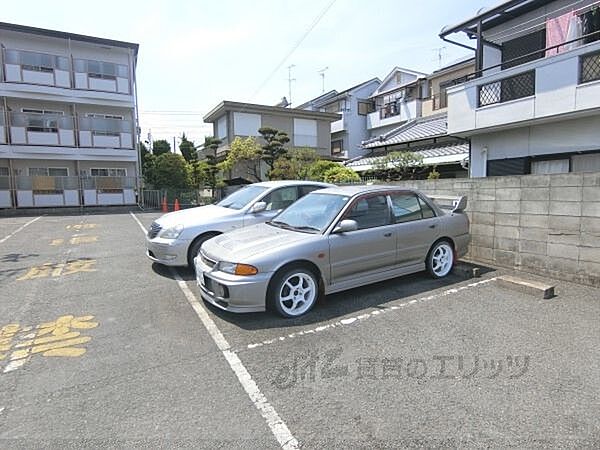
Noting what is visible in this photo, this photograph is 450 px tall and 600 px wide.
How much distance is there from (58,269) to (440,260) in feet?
20.2

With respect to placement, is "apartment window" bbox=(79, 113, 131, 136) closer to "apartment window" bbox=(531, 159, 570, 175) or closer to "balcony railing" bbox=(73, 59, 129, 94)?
"balcony railing" bbox=(73, 59, 129, 94)

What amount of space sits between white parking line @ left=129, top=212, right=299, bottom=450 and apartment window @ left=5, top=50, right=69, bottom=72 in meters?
21.8

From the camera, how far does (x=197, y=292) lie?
4805 millimetres

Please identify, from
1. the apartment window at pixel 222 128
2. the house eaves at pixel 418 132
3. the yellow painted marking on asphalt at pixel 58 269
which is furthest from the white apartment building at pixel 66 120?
the yellow painted marking on asphalt at pixel 58 269

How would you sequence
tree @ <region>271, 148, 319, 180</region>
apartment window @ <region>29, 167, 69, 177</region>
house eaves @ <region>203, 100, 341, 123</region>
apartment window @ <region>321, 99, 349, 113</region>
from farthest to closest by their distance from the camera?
apartment window @ <region>321, 99, 349, 113</region> < house eaves @ <region>203, 100, 341, 123</region> < apartment window @ <region>29, 167, 69, 177</region> < tree @ <region>271, 148, 319, 180</region>

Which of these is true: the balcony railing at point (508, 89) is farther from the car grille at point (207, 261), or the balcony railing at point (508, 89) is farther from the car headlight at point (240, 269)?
the car grille at point (207, 261)

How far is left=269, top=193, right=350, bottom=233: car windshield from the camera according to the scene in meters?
4.42

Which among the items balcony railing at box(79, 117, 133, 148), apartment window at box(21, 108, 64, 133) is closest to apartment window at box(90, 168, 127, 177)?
balcony railing at box(79, 117, 133, 148)

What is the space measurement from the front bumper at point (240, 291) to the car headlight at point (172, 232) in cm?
192

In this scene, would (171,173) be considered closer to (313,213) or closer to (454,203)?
(313,213)

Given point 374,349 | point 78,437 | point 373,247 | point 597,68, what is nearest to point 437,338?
point 374,349

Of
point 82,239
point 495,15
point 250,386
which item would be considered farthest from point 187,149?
point 250,386

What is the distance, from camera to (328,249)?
411 cm

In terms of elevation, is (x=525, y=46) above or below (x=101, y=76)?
below
